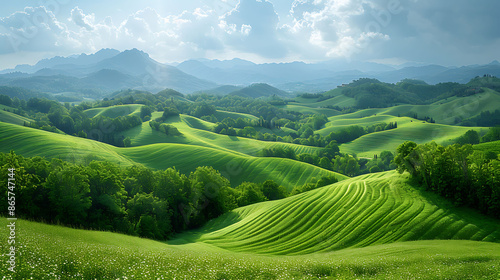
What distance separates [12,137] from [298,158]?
122 metres

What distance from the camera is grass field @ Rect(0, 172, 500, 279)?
13.3m

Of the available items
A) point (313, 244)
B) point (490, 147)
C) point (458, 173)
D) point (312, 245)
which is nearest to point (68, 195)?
point (312, 245)

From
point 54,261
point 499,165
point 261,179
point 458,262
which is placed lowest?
point 261,179

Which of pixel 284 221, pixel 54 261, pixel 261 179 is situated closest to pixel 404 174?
pixel 284 221

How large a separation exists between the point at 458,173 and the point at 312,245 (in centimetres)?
2101

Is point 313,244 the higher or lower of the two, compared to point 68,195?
lower

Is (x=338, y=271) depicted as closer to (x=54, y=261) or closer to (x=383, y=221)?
(x=54, y=261)

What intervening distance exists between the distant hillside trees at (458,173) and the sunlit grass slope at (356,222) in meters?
1.69

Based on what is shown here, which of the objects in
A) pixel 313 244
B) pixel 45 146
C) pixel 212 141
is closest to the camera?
pixel 313 244

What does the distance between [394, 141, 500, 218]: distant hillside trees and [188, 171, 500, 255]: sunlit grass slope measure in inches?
66.7

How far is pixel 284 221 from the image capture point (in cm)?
3953

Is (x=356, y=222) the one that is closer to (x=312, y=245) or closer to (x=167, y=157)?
(x=312, y=245)

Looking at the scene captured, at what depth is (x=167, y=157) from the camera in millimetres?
119750

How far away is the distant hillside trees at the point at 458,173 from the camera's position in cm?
3228
